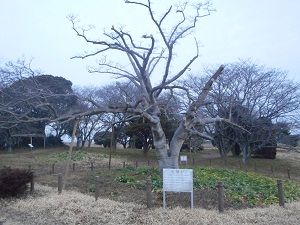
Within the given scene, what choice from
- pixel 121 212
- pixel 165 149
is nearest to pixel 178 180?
pixel 121 212

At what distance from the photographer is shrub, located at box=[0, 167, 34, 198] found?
11164mm

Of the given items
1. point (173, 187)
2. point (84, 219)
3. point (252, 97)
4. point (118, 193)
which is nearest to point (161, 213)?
point (173, 187)

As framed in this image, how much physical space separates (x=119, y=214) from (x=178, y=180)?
1.81 m

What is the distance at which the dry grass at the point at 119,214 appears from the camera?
7.99 m

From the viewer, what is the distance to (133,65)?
15.6m

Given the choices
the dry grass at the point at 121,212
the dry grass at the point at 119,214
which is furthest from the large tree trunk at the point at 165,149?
the dry grass at the point at 119,214

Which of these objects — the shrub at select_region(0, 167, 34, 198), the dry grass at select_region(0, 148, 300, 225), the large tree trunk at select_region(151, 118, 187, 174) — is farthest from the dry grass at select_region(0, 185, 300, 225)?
the large tree trunk at select_region(151, 118, 187, 174)

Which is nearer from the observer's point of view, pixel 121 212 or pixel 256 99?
pixel 121 212

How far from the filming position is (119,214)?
28.2ft

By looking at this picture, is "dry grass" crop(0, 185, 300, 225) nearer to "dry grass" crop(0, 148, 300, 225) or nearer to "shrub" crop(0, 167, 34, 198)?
"dry grass" crop(0, 148, 300, 225)

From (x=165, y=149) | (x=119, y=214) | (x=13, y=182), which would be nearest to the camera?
(x=119, y=214)

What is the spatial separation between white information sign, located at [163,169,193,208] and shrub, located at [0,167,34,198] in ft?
17.6

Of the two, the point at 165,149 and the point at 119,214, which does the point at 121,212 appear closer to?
the point at 119,214

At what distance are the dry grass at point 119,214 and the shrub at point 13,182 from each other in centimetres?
96
